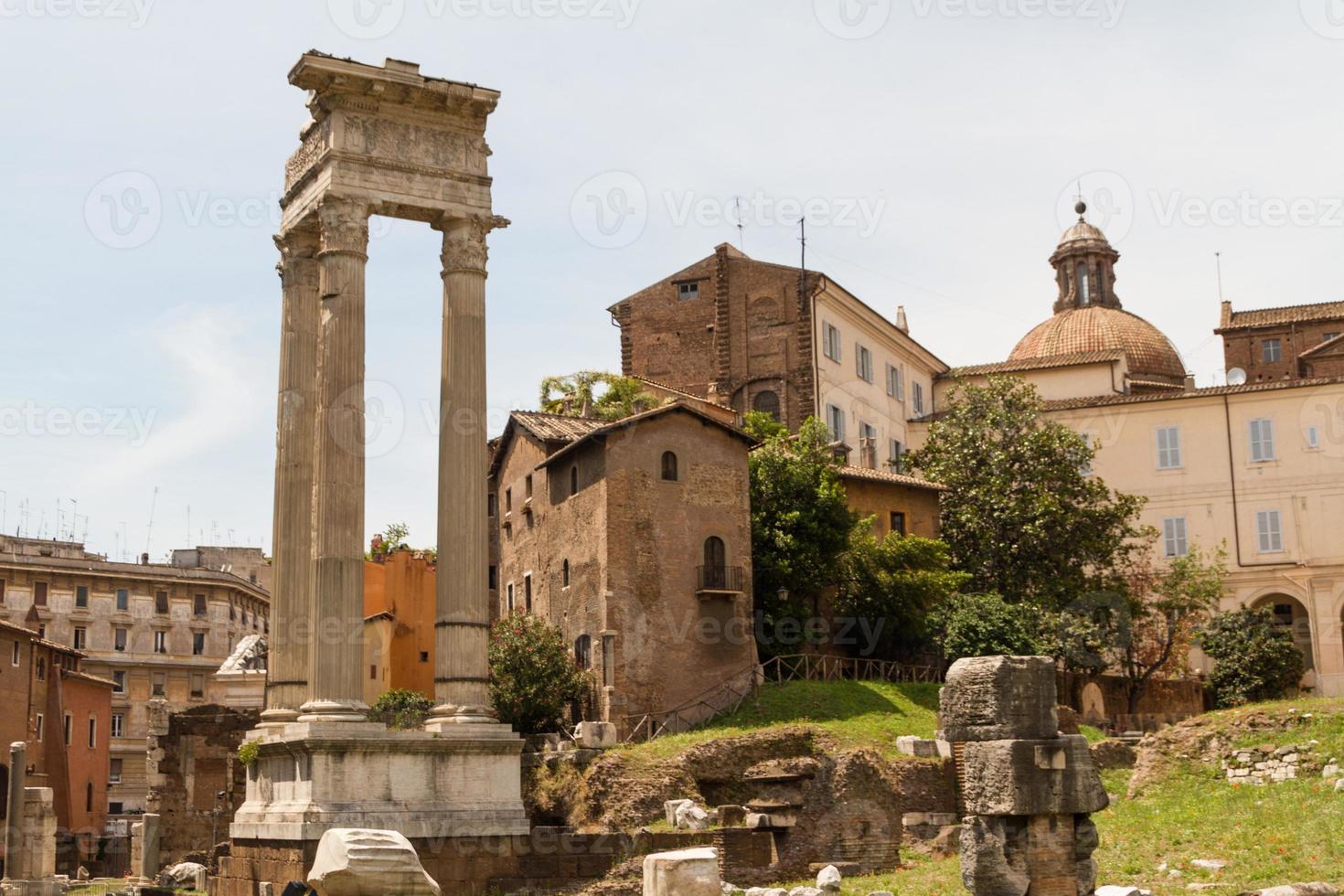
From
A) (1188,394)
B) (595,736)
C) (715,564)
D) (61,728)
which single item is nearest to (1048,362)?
(1188,394)

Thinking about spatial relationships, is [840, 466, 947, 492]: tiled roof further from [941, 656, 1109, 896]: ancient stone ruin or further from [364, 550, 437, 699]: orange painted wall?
[941, 656, 1109, 896]: ancient stone ruin

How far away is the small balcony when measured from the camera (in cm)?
3762

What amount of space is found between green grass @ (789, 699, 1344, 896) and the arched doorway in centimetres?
2466

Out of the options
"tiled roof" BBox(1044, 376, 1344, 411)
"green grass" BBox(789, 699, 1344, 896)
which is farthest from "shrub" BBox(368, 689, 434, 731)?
"tiled roof" BBox(1044, 376, 1344, 411)

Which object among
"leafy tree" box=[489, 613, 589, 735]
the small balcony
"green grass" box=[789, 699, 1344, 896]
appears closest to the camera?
"green grass" box=[789, 699, 1344, 896]

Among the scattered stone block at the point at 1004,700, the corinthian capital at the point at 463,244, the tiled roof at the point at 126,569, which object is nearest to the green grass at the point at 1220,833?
the scattered stone block at the point at 1004,700

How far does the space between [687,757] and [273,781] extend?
10564 millimetres

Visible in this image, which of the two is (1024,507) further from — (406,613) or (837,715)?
(406,613)

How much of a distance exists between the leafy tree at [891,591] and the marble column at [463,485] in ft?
57.2

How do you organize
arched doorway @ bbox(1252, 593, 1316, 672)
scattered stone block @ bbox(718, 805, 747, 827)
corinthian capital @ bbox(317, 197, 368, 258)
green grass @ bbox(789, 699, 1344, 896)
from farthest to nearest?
arched doorway @ bbox(1252, 593, 1316, 672) → scattered stone block @ bbox(718, 805, 747, 827) → corinthian capital @ bbox(317, 197, 368, 258) → green grass @ bbox(789, 699, 1344, 896)

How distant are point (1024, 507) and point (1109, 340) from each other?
68.8 feet

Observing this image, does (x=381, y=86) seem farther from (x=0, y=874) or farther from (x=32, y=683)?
(x=32, y=683)

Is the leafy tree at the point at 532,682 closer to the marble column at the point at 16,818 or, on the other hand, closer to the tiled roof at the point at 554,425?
the tiled roof at the point at 554,425

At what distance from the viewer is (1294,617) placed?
5175cm
